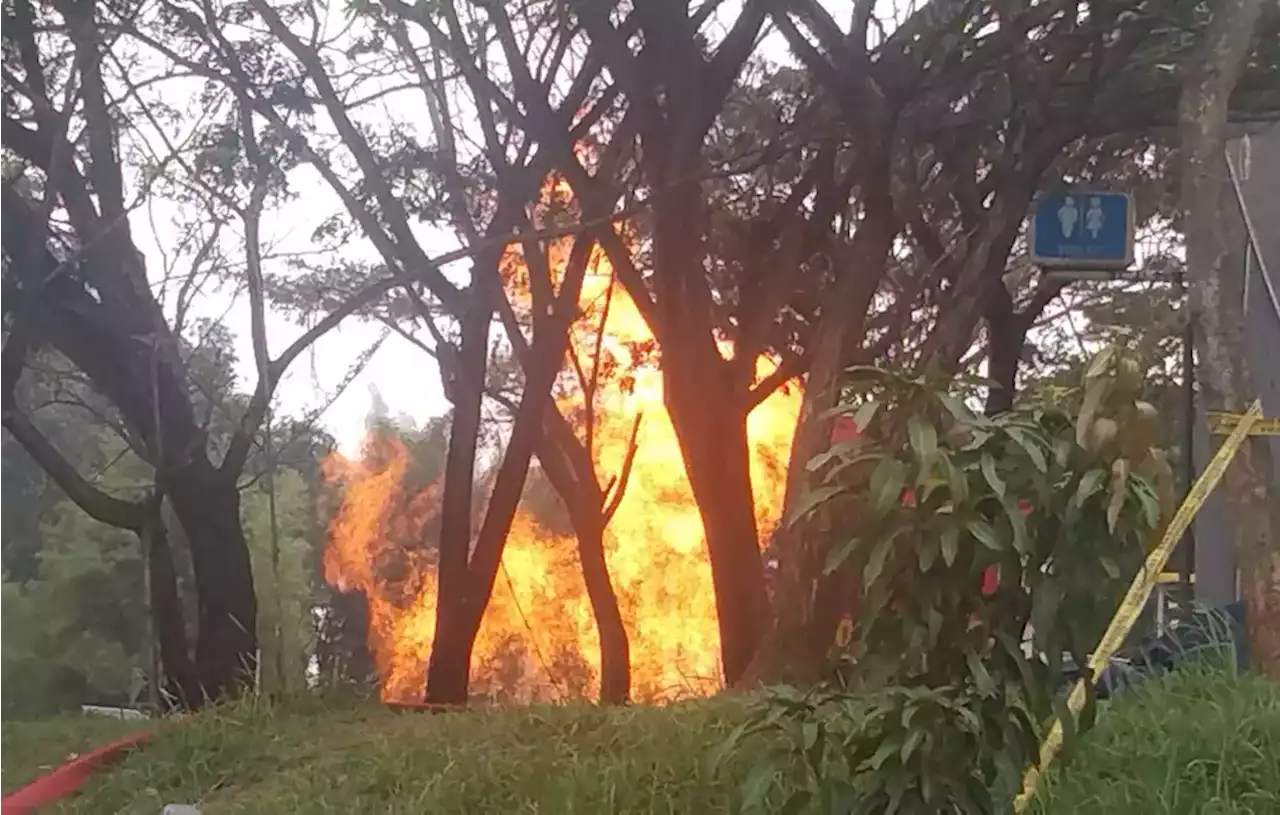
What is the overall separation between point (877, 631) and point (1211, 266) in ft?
6.86

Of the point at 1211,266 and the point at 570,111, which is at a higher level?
the point at 570,111

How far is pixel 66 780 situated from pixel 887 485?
11.3 feet

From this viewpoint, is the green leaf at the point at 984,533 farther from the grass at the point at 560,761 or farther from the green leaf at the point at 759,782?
the grass at the point at 560,761

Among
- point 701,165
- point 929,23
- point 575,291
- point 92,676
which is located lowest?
point 92,676

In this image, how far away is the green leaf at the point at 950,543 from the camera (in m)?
2.36

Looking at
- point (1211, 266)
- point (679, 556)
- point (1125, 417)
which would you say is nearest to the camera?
point (1125, 417)

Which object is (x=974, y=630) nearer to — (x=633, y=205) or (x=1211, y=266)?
(x=1211, y=266)

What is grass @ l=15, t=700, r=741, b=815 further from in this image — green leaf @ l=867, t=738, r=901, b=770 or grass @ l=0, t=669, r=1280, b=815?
green leaf @ l=867, t=738, r=901, b=770

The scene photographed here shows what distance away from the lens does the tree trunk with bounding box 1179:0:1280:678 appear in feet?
12.5

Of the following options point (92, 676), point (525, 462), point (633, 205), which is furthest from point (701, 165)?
point (92, 676)

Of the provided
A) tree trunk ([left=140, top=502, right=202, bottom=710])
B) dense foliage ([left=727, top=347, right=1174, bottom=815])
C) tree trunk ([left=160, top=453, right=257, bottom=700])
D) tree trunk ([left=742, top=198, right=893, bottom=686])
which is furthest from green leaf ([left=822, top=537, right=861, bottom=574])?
tree trunk ([left=140, top=502, right=202, bottom=710])

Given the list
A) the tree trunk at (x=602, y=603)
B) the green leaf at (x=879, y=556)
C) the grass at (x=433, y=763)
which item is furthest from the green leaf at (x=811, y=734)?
the tree trunk at (x=602, y=603)

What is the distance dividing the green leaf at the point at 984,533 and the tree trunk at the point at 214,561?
515 cm

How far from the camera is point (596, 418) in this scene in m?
9.95
